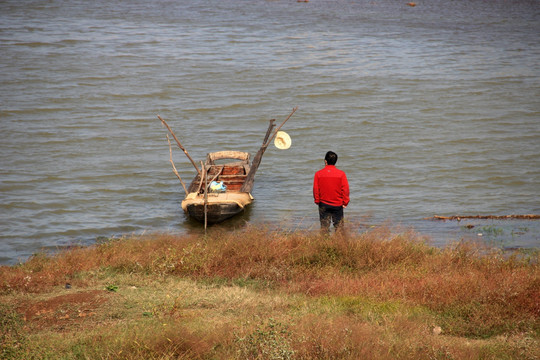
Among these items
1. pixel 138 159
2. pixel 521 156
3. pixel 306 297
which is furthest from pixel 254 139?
pixel 306 297

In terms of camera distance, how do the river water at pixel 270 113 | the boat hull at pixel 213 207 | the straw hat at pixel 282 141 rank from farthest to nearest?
the river water at pixel 270 113
the boat hull at pixel 213 207
the straw hat at pixel 282 141

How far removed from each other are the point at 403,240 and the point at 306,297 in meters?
3.18

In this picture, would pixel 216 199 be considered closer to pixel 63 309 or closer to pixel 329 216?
pixel 329 216

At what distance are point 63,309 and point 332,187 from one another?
4.99 metres

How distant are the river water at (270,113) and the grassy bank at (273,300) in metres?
3.23

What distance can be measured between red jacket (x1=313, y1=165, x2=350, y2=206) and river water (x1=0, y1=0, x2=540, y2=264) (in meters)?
2.81

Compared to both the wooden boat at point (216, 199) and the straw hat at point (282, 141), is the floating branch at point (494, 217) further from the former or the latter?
the wooden boat at point (216, 199)

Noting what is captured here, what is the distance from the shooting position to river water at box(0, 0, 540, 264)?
1661 cm

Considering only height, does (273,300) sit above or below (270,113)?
above

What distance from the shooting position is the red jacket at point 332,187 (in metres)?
10.9

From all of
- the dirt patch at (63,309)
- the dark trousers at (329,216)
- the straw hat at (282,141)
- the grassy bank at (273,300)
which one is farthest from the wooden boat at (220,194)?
the dirt patch at (63,309)

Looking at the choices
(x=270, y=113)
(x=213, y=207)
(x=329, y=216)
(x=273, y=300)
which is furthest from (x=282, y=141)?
(x=270, y=113)

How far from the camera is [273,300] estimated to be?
8.47 m

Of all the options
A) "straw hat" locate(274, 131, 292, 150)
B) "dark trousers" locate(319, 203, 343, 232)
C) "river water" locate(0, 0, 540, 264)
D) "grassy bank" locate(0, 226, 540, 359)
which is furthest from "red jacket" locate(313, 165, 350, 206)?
"straw hat" locate(274, 131, 292, 150)
